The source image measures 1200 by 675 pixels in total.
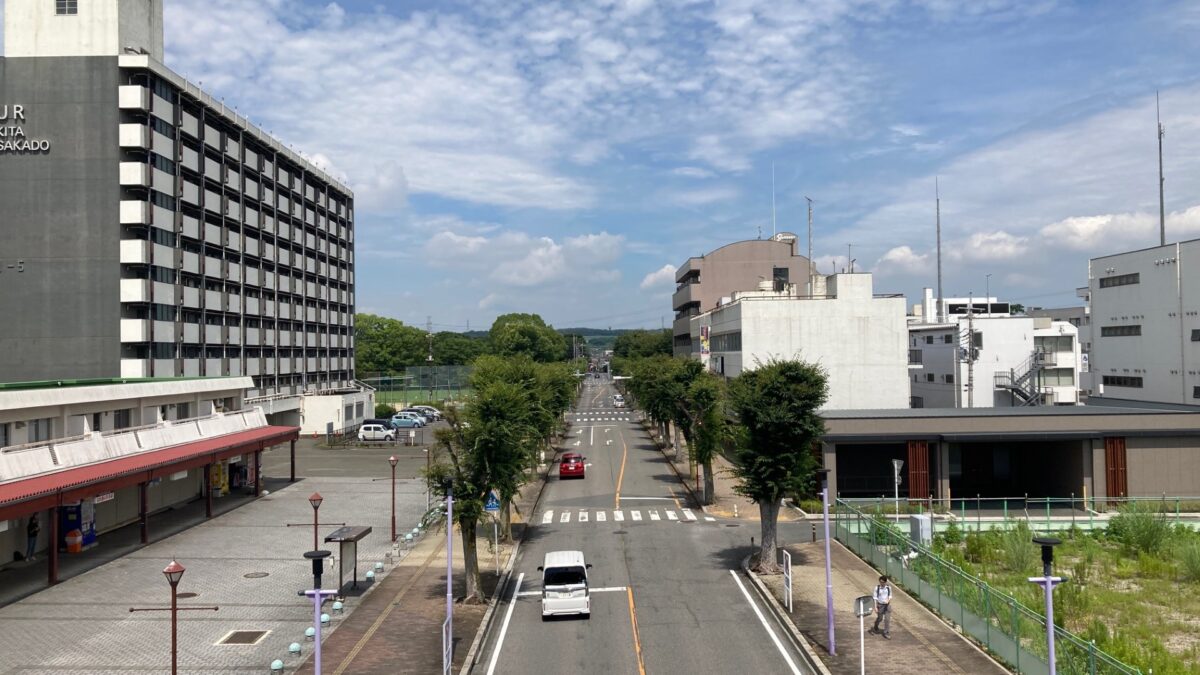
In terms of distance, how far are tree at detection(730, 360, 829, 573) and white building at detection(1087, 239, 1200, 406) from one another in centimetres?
4535

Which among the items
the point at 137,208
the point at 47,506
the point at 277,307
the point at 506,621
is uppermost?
the point at 137,208

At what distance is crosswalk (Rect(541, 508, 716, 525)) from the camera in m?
45.0

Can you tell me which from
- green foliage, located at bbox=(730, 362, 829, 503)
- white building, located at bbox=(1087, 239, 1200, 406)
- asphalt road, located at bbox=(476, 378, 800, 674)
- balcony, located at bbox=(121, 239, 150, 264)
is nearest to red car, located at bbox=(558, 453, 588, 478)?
asphalt road, located at bbox=(476, 378, 800, 674)

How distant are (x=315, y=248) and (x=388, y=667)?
84572 mm

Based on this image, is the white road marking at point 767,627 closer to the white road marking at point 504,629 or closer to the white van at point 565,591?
the white van at point 565,591

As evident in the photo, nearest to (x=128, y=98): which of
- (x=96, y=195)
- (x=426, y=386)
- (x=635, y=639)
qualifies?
(x=96, y=195)

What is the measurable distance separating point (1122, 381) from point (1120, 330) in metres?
4.38

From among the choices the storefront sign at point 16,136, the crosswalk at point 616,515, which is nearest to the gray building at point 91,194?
the storefront sign at point 16,136

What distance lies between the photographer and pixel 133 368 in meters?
62.7

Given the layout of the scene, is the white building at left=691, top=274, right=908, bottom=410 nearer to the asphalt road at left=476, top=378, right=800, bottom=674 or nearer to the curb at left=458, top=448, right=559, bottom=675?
the asphalt road at left=476, top=378, right=800, bottom=674

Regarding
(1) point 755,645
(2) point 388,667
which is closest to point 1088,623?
(1) point 755,645

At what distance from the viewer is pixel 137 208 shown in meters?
62.5

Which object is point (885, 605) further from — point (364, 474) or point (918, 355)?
point (918, 355)

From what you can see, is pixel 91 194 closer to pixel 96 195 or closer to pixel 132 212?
pixel 96 195
